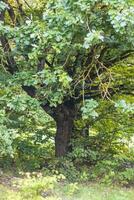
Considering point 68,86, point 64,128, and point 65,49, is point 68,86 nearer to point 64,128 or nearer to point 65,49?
point 65,49

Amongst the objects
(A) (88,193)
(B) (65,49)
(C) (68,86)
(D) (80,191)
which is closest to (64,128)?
(D) (80,191)

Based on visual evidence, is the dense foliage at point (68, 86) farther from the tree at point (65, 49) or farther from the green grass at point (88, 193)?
the green grass at point (88, 193)

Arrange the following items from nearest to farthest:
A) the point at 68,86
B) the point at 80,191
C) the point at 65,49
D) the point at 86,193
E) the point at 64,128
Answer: the point at 65,49 → the point at 68,86 → the point at 86,193 → the point at 80,191 → the point at 64,128

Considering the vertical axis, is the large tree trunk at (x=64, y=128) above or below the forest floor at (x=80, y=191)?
above

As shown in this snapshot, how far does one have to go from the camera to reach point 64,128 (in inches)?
298

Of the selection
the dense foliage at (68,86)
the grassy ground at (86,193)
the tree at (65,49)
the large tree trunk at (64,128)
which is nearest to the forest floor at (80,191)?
the grassy ground at (86,193)

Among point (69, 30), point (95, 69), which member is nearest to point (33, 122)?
point (95, 69)

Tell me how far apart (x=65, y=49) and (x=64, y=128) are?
2.37 meters

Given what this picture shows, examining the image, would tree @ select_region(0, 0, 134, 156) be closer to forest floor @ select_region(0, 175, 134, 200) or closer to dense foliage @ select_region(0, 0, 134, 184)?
dense foliage @ select_region(0, 0, 134, 184)

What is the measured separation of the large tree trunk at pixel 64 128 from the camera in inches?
292

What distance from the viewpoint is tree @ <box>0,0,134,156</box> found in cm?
513

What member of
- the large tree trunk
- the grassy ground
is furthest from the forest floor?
the large tree trunk

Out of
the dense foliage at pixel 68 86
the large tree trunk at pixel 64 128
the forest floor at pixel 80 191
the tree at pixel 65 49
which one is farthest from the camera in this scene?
the large tree trunk at pixel 64 128

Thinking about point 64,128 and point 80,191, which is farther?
point 64,128
